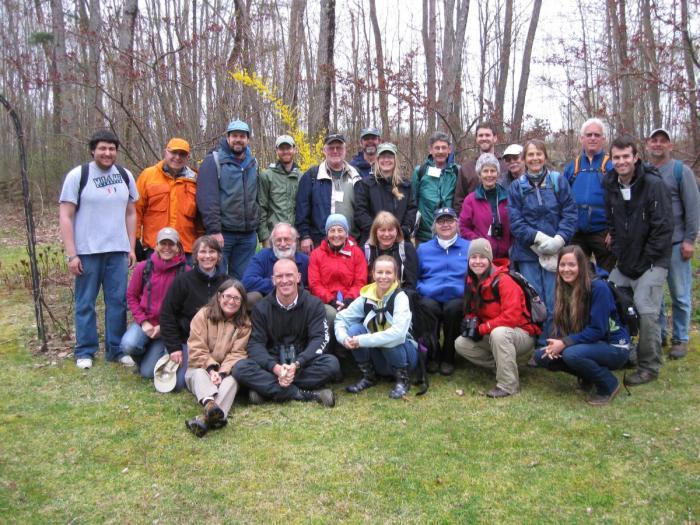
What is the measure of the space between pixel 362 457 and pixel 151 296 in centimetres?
Answer: 271

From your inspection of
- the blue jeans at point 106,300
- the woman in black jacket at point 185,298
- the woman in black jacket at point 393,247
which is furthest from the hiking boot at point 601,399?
the blue jeans at point 106,300

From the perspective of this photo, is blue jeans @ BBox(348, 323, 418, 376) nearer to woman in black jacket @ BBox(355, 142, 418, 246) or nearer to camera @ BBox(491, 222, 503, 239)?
woman in black jacket @ BBox(355, 142, 418, 246)

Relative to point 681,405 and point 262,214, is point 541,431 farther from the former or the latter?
point 262,214

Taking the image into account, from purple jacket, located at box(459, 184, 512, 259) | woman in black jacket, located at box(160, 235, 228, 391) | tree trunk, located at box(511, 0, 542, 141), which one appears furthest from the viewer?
tree trunk, located at box(511, 0, 542, 141)

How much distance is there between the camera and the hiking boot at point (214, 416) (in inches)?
164

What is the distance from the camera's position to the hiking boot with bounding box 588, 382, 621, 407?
15.0ft

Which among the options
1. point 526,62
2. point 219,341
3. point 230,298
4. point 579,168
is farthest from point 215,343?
point 526,62

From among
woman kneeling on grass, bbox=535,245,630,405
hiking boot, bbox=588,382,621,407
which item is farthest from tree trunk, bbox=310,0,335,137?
hiking boot, bbox=588,382,621,407

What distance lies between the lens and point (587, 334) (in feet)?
15.1

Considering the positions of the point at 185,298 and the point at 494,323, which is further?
the point at 185,298

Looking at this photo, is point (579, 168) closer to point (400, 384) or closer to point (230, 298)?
point (400, 384)

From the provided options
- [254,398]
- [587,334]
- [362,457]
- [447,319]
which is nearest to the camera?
[362,457]

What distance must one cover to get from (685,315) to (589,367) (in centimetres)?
173

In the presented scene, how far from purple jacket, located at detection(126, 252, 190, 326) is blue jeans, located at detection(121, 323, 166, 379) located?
128mm
